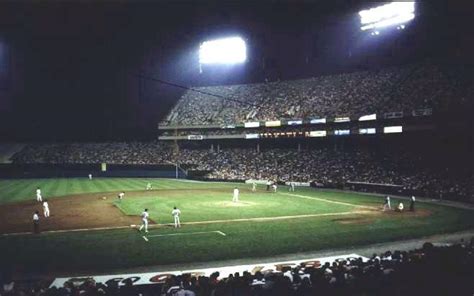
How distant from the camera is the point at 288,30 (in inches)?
2724

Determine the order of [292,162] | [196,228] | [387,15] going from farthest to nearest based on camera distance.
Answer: [292,162]
[387,15]
[196,228]

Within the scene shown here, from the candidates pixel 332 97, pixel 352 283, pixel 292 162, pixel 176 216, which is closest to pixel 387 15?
pixel 332 97

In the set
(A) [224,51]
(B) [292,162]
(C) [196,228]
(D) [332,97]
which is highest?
(A) [224,51]

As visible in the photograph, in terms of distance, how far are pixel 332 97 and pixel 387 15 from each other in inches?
553

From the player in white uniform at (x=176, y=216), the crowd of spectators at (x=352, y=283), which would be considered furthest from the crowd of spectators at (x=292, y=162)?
the crowd of spectators at (x=352, y=283)

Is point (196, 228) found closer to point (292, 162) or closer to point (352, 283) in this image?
point (352, 283)

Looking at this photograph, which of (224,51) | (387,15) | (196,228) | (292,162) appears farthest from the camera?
(224,51)

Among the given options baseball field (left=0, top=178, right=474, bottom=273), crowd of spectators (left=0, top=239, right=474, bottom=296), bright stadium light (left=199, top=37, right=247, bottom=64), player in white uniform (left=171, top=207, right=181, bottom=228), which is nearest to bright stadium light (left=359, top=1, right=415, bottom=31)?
baseball field (left=0, top=178, right=474, bottom=273)

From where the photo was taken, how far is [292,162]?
201ft

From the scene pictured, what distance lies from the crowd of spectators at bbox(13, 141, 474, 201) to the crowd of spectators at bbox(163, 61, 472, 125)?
5.30m

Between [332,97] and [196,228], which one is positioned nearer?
[196,228]

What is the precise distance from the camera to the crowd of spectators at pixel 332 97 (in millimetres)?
47525

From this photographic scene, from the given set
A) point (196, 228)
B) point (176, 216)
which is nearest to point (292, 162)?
point (196, 228)

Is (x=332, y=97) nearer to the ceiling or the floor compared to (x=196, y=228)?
nearer to the ceiling
